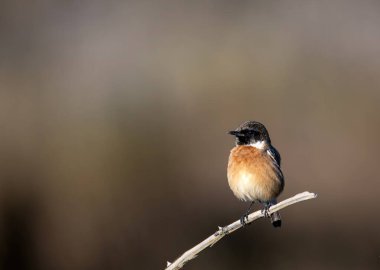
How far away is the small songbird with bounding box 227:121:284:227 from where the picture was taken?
8250 millimetres

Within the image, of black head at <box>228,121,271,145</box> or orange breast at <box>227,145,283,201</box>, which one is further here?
black head at <box>228,121,271,145</box>

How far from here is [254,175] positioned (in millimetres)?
8266

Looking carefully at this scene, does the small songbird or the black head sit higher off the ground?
the black head

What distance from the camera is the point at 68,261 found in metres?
15.0

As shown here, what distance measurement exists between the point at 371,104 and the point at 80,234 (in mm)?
6734

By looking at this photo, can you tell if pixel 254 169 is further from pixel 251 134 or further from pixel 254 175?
pixel 251 134

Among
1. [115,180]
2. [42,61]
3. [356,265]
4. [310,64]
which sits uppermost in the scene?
[42,61]

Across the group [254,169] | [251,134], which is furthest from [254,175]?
[251,134]

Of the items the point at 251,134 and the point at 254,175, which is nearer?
the point at 254,175

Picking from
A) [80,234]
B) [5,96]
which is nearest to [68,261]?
[80,234]

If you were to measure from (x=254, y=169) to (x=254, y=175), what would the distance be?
74mm

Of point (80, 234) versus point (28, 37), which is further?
point (28, 37)

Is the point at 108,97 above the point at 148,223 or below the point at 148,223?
above

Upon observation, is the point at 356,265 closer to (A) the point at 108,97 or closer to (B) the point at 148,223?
(B) the point at 148,223
